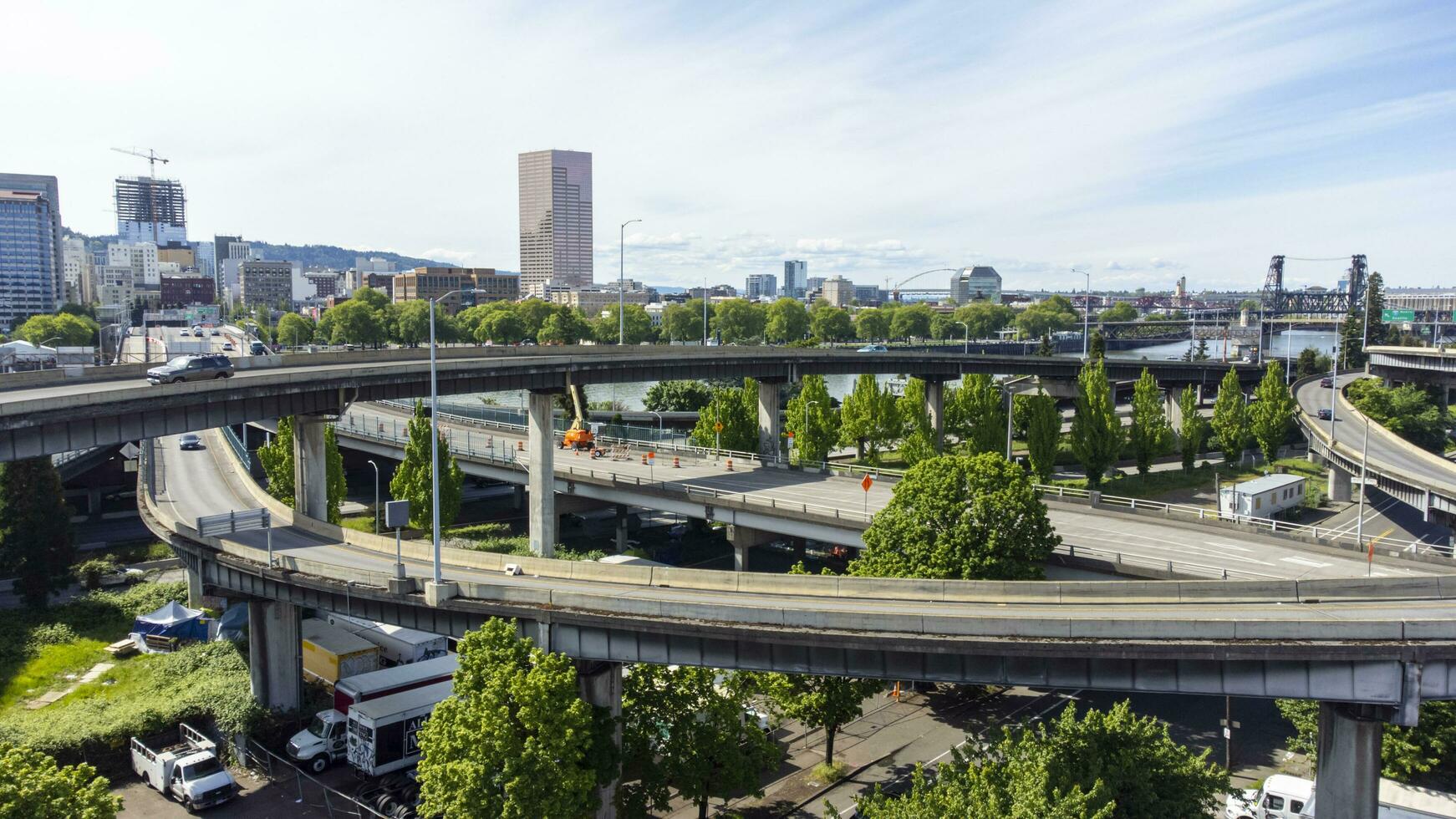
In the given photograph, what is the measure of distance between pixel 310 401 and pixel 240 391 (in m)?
4.15

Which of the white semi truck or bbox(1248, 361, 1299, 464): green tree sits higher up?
bbox(1248, 361, 1299, 464): green tree

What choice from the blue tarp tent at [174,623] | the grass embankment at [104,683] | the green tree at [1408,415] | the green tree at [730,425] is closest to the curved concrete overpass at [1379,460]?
the green tree at [1408,415]

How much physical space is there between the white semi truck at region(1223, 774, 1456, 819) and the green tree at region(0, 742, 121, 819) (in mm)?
26675

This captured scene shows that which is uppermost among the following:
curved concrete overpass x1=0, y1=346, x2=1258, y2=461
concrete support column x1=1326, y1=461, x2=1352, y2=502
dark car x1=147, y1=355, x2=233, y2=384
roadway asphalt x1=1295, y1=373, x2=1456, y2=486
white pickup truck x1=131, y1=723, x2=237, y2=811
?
dark car x1=147, y1=355, x2=233, y2=384

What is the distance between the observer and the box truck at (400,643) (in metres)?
38.1

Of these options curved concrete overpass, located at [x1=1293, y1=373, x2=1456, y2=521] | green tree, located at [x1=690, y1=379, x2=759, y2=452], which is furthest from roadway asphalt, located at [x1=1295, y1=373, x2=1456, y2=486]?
green tree, located at [x1=690, y1=379, x2=759, y2=452]

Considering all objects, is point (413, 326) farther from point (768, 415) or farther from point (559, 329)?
point (768, 415)

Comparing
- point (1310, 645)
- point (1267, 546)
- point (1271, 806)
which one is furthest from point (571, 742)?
point (1267, 546)

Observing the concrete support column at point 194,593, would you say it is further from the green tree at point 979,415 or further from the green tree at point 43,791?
the green tree at point 979,415

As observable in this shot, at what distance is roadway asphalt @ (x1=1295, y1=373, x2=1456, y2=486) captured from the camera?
A: 58219mm

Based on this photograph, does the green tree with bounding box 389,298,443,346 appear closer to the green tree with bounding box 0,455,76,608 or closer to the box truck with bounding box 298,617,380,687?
the green tree with bounding box 0,455,76,608

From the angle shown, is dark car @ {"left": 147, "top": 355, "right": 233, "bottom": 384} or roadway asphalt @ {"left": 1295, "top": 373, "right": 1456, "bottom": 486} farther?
roadway asphalt @ {"left": 1295, "top": 373, "right": 1456, "bottom": 486}

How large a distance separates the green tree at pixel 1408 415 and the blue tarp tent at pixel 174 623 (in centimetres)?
9225

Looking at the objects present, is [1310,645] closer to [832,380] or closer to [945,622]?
[945,622]
